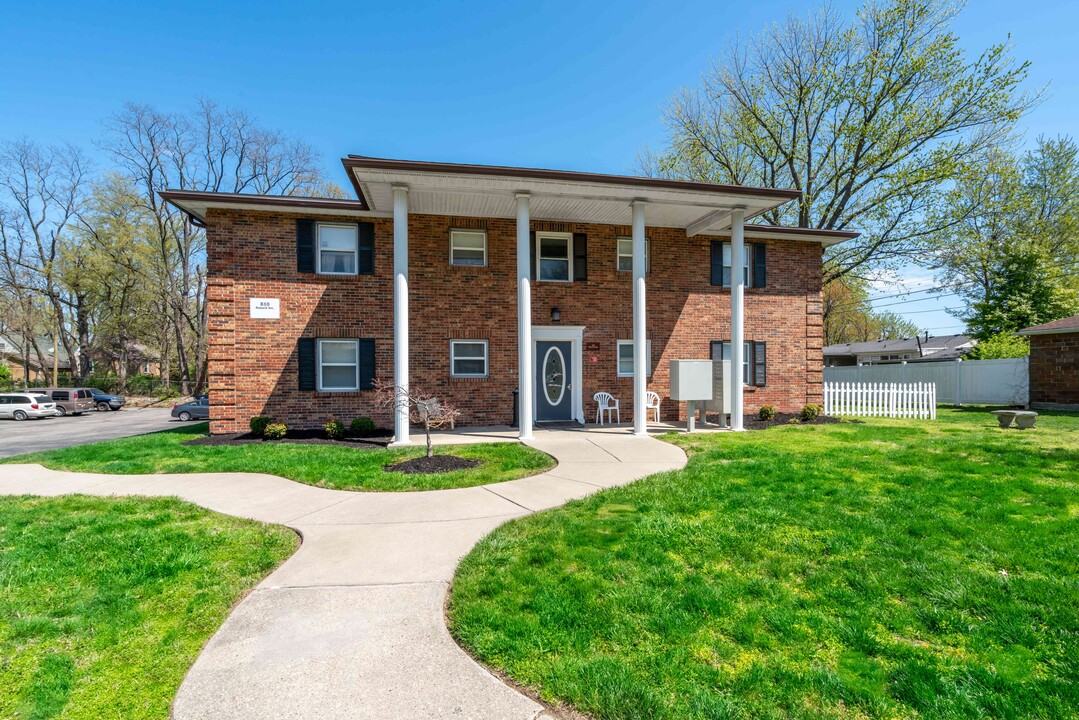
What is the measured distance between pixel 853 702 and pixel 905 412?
15157 mm

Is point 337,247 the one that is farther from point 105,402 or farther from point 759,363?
point 105,402

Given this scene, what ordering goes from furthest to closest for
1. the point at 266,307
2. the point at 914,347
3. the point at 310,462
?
the point at 914,347
the point at 266,307
the point at 310,462

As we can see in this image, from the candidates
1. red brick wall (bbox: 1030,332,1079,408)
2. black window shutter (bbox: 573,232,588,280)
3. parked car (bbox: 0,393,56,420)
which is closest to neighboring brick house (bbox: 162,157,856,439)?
black window shutter (bbox: 573,232,588,280)

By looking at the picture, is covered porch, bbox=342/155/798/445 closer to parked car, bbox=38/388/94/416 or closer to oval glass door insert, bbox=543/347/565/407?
oval glass door insert, bbox=543/347/565/407

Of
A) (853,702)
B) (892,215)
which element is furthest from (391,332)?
(892,215)

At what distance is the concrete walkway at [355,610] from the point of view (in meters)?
2.29

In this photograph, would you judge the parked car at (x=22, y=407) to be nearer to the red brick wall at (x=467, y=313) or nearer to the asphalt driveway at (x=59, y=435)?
the asphalt driveway at (x=59, y=435)

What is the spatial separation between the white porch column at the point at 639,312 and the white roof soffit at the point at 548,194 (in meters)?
0.51

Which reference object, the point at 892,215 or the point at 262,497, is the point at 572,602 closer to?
the point at 262,497

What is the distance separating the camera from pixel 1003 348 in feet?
66.0

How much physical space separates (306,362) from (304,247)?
2739 mm

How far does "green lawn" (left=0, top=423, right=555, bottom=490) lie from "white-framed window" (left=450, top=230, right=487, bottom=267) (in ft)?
16.9

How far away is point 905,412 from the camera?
46.6ft

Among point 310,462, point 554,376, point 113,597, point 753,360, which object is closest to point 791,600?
point 113,597
